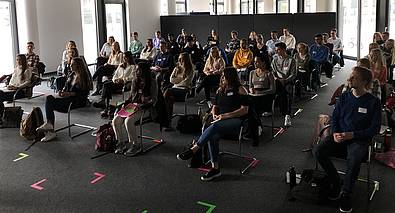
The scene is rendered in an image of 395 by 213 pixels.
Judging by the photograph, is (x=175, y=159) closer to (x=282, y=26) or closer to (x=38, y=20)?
(x=38, y=20)

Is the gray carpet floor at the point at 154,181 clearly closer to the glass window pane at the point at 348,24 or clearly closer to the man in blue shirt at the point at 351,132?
the man in blue shirt at the point at 351,132

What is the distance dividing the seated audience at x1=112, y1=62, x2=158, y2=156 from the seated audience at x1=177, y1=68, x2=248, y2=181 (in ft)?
2.86

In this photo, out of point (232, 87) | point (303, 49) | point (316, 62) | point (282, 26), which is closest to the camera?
point (232, 87)

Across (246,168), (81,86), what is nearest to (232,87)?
(246,168)

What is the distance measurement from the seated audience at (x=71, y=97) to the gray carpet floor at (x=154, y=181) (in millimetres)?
214

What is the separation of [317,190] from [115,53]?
623cm

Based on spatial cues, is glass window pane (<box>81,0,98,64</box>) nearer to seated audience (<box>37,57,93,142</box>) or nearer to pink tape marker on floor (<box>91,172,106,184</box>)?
seated audience (<box>37,57,93,142</box>)

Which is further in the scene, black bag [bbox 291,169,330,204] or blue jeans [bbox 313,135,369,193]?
black bag [bbox 291,169,330,204]

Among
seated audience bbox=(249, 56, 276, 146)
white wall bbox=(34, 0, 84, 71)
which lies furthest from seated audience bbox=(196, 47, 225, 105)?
white wall bbox=(34, 0, 84, 71)

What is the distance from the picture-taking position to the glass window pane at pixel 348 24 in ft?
47.4

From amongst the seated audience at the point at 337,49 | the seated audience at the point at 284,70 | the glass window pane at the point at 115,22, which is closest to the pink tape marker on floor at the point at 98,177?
the seated audience at the point at 284,70

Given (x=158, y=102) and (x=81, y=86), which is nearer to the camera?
(x=158, y=102)

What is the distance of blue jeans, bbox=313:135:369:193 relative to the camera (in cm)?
341

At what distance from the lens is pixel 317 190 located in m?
3.58
